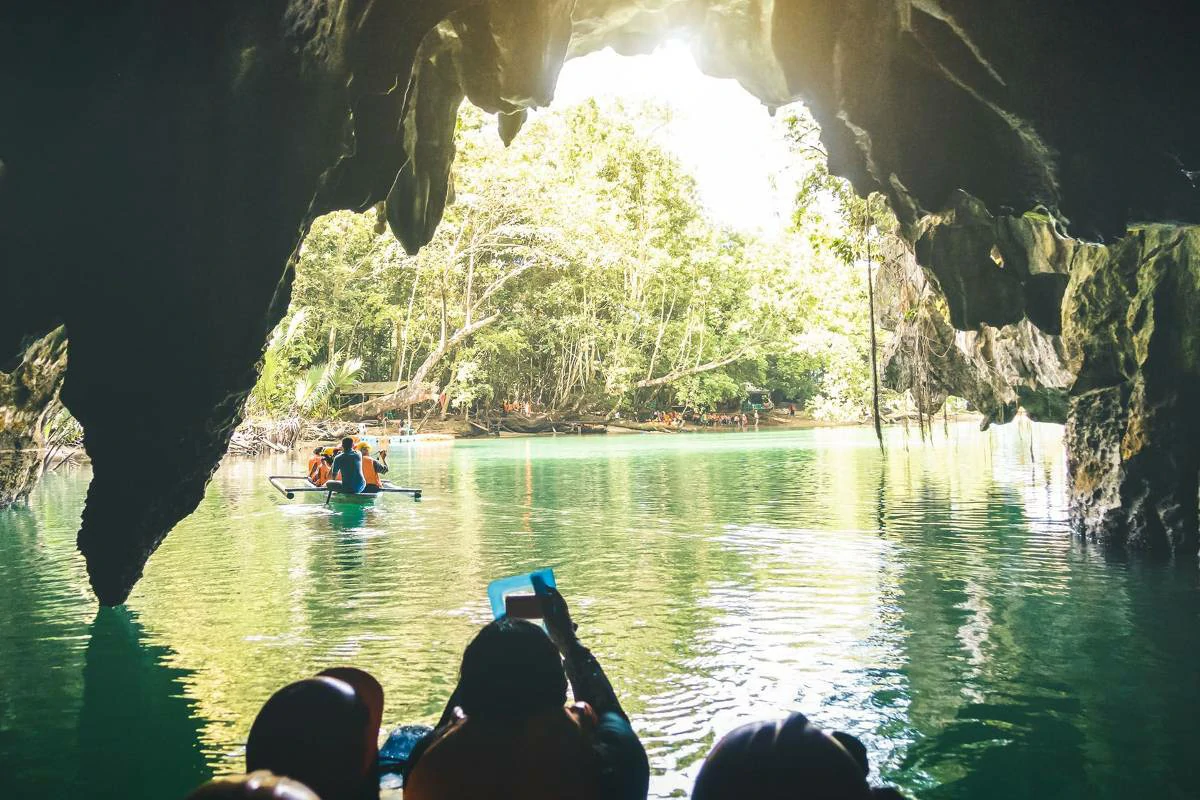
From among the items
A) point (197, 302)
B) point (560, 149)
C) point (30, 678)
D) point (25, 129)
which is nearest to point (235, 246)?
point (197, 302)

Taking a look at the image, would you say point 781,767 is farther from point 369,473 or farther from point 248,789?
point 369,473

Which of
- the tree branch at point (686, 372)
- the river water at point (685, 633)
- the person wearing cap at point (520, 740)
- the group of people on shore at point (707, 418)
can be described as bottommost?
the river water at point (685, 633)

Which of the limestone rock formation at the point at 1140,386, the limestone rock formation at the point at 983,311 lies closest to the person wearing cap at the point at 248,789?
the limestone rock formation at the point at 983,311

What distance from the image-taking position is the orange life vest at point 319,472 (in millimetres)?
17484

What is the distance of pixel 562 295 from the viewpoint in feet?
143

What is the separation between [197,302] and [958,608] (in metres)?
6.64

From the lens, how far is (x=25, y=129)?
6.44m

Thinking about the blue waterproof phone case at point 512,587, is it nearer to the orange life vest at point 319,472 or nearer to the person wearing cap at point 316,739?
the person wearing cap at point 316,739

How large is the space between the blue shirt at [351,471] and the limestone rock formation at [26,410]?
4453mm

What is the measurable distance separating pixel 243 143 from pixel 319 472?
37.6ft

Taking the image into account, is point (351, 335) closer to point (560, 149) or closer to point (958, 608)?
point (560, 149)

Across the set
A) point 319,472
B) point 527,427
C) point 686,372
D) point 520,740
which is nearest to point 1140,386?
point 520,740

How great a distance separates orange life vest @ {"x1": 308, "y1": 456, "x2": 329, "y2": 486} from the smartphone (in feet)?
51.4

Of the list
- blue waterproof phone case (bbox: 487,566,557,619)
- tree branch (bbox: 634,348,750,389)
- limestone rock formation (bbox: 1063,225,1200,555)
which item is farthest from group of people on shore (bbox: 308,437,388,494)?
tree branch (bbox: 634,348,750,389)
